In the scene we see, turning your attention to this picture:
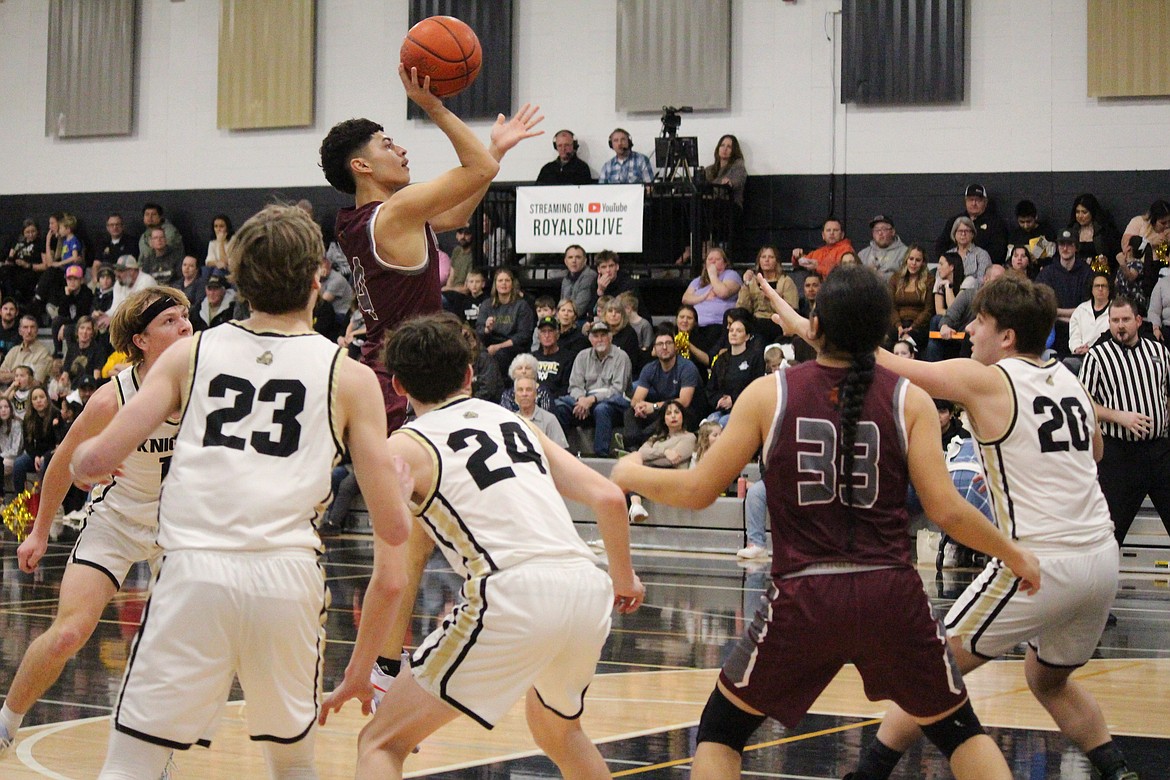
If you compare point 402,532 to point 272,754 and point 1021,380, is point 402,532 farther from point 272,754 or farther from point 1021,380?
point 1021,380

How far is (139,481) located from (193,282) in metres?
12.8

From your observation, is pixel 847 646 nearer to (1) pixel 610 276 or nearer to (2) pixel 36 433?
(1) pixel 610 276

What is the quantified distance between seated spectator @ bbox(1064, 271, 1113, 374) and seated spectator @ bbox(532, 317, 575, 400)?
4.59 m

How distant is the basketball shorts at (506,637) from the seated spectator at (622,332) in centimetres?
1032

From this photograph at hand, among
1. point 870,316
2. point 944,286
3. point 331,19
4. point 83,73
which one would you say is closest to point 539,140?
point 331,19

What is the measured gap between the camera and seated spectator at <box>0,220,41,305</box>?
59.5 ft

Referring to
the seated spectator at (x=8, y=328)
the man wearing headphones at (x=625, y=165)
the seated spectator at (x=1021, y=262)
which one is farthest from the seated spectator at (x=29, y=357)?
the seated spectator at (x=1021, y=262)

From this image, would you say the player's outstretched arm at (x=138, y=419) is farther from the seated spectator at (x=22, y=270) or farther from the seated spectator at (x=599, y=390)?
the seated spectator at (x=22, y=270)

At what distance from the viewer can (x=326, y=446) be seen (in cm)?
310

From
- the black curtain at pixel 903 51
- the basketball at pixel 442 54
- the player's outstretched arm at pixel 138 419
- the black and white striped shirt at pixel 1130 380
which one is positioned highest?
the black curtain at pixel 903 51

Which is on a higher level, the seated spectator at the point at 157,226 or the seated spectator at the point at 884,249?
the seated spectator at the point at 157,226

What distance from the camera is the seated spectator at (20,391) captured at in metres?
15.3

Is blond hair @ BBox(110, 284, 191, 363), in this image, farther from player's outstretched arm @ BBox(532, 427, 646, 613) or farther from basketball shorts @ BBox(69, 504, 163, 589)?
player's outstretched arm @ BBox(532, 427, 646, 613)

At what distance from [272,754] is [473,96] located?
48.9 ft
